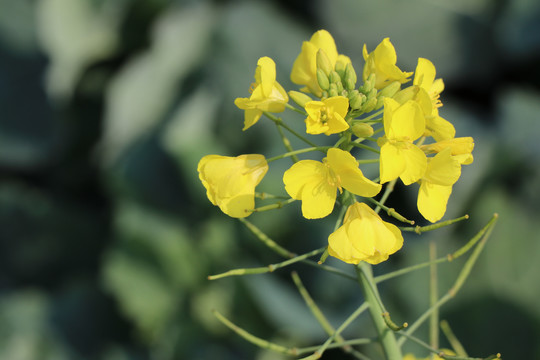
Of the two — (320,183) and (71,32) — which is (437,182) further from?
(71,32)

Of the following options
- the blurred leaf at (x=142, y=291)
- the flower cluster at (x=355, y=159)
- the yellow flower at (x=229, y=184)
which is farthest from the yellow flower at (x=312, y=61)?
the blurred leaf at (x=142, y=291)

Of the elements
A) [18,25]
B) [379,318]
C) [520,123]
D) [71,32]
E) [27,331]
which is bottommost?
[27,331]

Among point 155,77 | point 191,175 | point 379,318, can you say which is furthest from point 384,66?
point 155,77

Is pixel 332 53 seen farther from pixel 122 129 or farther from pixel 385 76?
pixel 122 129

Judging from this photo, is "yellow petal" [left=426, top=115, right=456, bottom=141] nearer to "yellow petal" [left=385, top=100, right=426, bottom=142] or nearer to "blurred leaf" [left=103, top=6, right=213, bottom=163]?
"yellow petal" [left=385, top=100, right=426, bottom=142]

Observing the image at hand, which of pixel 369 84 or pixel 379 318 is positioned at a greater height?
pixel 369 84

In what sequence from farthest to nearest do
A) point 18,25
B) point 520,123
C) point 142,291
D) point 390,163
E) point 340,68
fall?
1. point 18,25
2. point 142,291
3. point 520,123
4. point 340,68
5. point 390,163

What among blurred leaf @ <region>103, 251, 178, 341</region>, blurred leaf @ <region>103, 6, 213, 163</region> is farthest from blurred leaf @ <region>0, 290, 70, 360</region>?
blurred leaf @ <region>103, 6, 213, 163</region>
